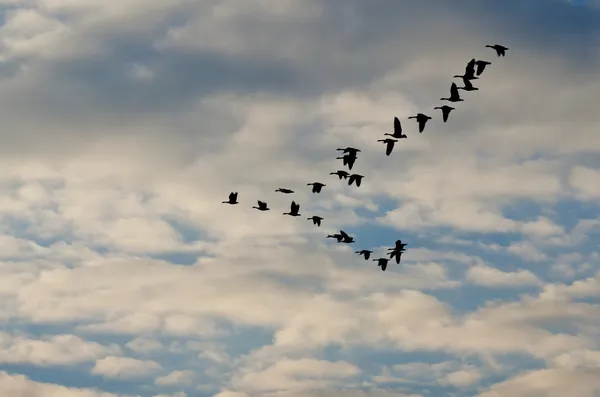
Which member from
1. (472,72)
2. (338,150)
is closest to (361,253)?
(338,150)

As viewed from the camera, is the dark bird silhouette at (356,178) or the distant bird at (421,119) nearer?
the distant bird at (421,119)

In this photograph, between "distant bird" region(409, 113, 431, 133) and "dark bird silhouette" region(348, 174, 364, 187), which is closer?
"distant bird" region(409, 113, 431, 133)

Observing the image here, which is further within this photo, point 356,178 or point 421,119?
point 356,178

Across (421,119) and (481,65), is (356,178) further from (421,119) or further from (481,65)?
(481,65)

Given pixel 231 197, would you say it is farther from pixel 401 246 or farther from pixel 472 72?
pixel 472 72

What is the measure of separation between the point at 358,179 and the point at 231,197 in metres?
18.8

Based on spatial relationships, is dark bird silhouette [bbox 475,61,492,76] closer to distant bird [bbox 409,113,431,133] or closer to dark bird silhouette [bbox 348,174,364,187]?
distant bird [bbox 409,113,431,133]

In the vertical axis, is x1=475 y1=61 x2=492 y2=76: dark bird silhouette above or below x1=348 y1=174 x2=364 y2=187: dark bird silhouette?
above

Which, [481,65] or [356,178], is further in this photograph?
[356,178]

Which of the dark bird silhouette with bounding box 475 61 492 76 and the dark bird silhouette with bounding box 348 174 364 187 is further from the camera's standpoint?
the dark bird silhouette with bounding box 348 174 364 187

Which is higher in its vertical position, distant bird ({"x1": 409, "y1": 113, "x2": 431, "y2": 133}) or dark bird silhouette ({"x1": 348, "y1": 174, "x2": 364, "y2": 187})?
distant bird ({"x1": 409, "y1": 113, "x2": 431, "y2": 133})

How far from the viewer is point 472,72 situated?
547 feet

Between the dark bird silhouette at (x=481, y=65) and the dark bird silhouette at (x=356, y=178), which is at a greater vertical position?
the dark bird silhouette at (x=481, y=65)

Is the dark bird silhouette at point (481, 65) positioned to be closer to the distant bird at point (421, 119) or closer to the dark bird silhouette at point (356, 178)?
the distant bird at point (421, 119)
